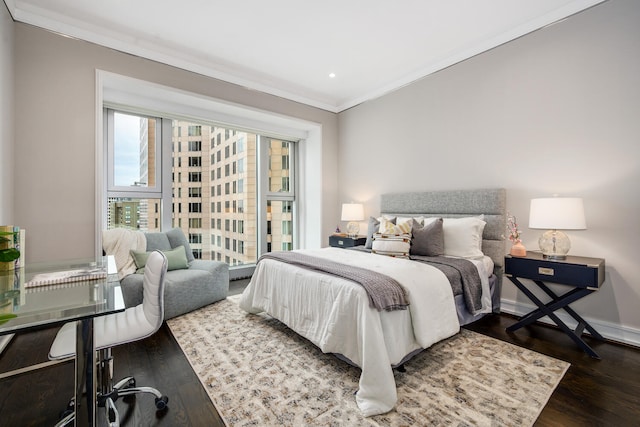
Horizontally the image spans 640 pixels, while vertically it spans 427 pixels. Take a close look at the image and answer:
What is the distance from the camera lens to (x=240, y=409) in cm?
167

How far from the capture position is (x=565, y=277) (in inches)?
92.7

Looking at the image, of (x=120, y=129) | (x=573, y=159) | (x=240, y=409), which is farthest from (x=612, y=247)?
(x=120, y=129)

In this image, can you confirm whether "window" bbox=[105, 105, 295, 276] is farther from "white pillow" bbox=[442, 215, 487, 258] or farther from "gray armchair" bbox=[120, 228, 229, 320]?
"white pillow" bbox=[442, 215, 487, 258]

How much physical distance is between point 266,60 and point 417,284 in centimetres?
319

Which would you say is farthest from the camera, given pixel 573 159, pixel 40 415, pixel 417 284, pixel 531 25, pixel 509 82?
pixel 509 82

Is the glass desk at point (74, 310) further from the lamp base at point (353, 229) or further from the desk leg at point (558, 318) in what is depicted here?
the lamp base at point (353, 229)

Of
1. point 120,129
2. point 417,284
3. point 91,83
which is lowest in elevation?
point 417,284

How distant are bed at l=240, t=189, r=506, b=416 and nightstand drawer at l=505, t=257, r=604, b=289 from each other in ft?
0.95

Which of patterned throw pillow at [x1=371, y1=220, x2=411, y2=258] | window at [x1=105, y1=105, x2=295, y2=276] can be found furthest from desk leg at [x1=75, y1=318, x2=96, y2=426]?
window at [x1=105, y1=105, x2=295, y2=276]

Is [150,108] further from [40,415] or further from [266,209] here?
[40,415]

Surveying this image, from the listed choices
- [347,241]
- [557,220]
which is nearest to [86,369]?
[557,220]

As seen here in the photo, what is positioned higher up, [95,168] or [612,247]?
[95,168]

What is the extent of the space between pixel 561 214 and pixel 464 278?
91 cm

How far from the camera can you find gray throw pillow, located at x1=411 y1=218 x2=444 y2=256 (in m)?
3.01
